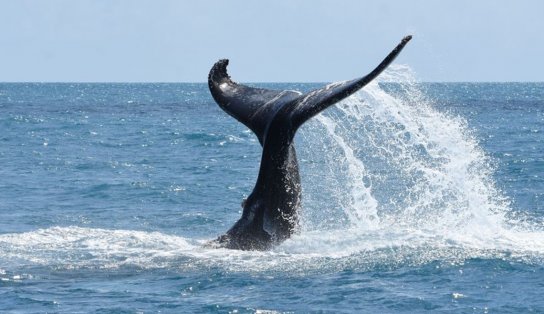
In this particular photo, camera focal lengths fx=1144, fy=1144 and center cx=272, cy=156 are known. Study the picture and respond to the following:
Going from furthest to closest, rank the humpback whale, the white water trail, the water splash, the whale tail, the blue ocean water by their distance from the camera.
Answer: the water splash < the white water trail < the humpback whale < the whale tail < the blue ocean water

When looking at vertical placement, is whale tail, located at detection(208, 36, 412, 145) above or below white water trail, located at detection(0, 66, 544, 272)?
above

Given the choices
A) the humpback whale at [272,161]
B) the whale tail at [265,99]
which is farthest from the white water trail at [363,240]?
the whale tail at [265,99]

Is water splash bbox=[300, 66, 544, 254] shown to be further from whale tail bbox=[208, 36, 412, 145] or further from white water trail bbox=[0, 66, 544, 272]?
whale tail bbox=[208, 36, 412, 145]

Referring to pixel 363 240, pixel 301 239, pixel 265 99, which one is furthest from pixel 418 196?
pixel 265 99

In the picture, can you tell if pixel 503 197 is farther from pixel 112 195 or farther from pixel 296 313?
pixel 296 313

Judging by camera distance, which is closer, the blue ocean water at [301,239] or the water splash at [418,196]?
the blue ocean water at [301,239]

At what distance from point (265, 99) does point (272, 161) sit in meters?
0.73

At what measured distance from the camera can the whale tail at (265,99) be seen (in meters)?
11.6

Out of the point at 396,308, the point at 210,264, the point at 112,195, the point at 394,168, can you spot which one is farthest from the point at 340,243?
the point at 394,168

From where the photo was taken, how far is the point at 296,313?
1053 cm

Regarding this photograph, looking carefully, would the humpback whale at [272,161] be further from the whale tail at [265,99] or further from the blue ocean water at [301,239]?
the blue ocean water at [301,239]

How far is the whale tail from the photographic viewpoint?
458 inches

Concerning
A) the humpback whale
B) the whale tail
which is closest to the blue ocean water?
the humpback whale

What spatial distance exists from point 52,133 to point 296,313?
34304 millimetres
